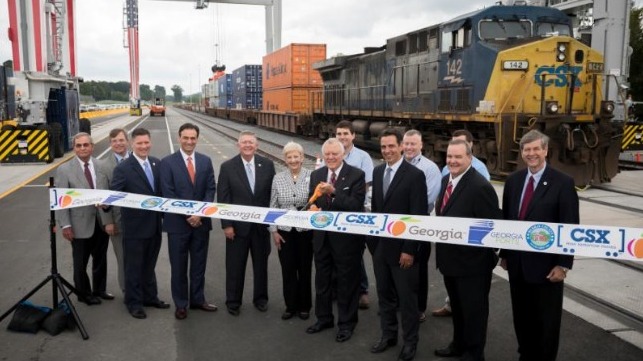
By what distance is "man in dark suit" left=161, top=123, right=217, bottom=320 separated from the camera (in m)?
5.61

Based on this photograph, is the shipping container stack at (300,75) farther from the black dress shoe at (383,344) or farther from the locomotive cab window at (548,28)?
the black dress shoe at (383,344)

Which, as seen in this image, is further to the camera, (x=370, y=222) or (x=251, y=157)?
(x=251, y=157)

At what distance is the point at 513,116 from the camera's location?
12656mm

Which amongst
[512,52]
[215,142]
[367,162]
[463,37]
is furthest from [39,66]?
[367,162]

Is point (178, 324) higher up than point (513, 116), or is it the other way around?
point (513, 116)

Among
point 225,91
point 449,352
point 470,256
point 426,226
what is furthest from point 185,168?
point 225,91

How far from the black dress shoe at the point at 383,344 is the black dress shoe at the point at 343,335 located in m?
0.29

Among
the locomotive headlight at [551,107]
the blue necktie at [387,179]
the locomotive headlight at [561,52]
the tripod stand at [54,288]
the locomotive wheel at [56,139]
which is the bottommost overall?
the tripod stand at [54,288]

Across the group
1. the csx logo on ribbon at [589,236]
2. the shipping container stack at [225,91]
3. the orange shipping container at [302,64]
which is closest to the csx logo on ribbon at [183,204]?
the csx logo on ribbon at [589,236]

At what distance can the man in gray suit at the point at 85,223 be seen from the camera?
5.71m

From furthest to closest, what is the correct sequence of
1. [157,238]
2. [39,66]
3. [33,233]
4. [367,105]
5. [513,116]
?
1. [367,105]
2. [39,66]
3. [513,116]
4. [33,233]
5. [157,238]

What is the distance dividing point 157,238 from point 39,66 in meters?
16.6

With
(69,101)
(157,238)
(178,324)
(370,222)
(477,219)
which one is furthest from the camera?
(69,101)

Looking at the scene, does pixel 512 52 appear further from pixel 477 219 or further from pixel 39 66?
pixel 39 66
